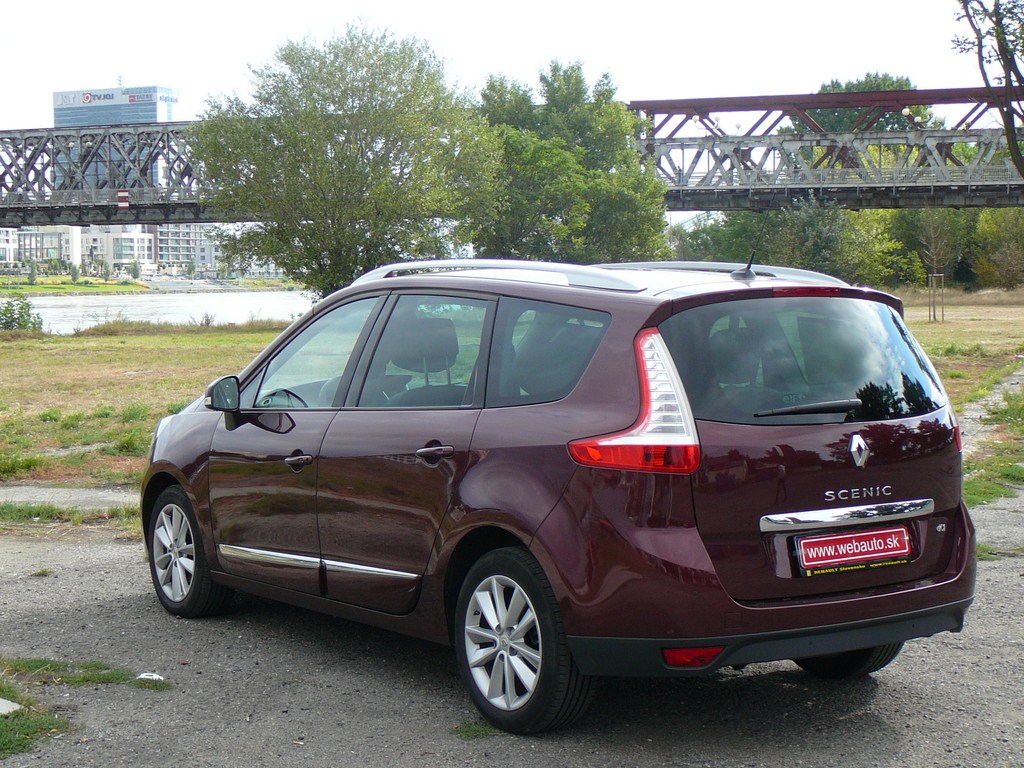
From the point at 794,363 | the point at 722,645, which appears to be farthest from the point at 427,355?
the point at 722,645

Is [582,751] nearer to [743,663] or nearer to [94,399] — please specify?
[743,663]

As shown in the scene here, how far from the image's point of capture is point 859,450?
4512 mm

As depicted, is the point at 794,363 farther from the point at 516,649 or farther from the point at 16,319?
the point at 16,319

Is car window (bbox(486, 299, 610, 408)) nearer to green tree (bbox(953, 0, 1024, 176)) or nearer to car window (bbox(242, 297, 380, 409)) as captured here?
car window (bbox(242, 297, 380, 409))

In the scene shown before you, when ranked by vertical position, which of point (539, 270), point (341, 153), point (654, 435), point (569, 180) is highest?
point (341, 153)

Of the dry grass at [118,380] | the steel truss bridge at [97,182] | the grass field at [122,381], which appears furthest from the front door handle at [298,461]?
the steel truss bridge at [97,182]

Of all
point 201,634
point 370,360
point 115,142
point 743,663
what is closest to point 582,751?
point 743,663

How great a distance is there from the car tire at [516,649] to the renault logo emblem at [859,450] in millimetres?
1173

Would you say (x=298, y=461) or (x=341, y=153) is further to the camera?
(x=341, y=153)

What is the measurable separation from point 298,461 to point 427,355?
83 cm

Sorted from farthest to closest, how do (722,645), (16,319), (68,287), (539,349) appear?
1. (68,287)
2. (16,319)
3. (539,349)
4. (722,645)

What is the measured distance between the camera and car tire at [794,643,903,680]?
5270 mm

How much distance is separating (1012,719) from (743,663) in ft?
4.08

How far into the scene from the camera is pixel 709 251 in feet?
346
